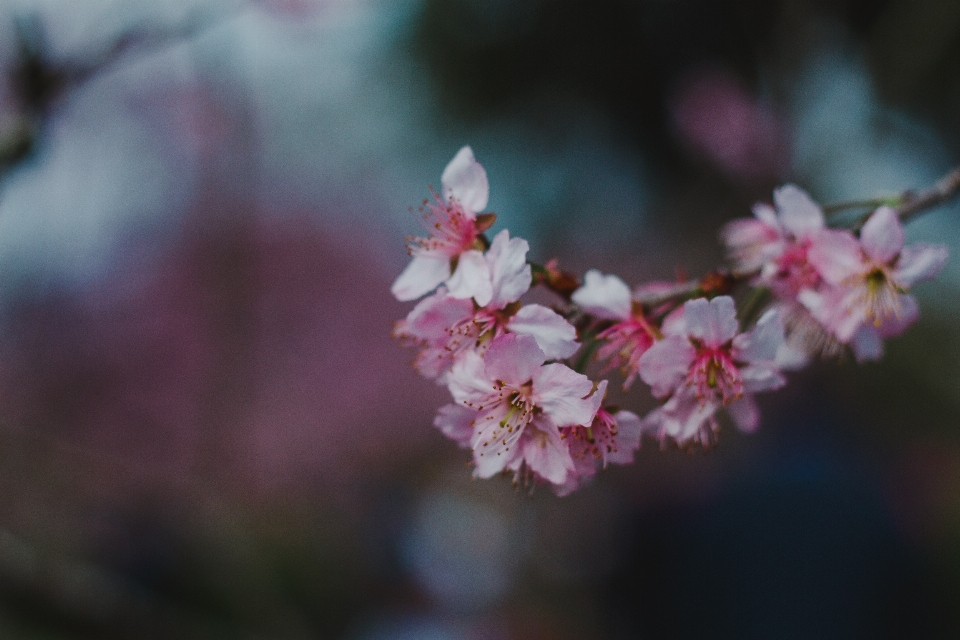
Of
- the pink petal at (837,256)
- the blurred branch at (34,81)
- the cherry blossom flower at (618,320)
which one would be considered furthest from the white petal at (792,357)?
the blurred branch at (34,81)

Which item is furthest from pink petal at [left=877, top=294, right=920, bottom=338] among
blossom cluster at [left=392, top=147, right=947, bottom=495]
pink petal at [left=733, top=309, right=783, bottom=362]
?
pink petal at [left=733, top=309, right=783, bottom=362]

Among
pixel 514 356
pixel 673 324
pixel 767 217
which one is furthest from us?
pixel 767 217

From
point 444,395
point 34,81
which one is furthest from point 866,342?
point 444,395

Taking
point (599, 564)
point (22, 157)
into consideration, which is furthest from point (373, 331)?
point (22, 157)

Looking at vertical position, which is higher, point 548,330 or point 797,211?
point 797,211

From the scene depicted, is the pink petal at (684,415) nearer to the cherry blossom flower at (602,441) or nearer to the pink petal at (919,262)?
the cherry blossom flower at (602,441)

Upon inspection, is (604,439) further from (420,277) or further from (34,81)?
(34,81)

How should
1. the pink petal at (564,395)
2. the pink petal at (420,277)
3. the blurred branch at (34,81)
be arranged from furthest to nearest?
1. the blurred branch at (34,81)
2. the pink petal at (420,277)
3. the pink petal at (564,395)
